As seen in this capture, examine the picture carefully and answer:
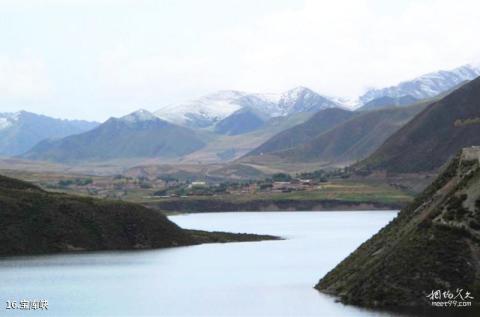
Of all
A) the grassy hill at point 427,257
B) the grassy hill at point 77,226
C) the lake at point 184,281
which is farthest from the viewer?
the grassy hill at point 77,226

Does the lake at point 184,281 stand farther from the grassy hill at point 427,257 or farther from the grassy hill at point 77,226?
the grassy hill at point 77,226

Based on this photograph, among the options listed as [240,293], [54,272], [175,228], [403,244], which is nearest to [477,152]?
[403,244]

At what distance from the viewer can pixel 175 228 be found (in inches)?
7741

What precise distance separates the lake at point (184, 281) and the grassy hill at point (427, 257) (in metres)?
2.94

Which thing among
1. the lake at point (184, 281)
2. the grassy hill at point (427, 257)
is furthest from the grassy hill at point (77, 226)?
the grassy hill at point (427, 257)

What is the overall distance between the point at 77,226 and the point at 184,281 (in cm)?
6475

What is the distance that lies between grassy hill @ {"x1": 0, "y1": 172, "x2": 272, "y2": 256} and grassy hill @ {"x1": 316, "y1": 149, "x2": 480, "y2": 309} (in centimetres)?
8406

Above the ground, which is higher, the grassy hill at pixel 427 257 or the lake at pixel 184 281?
the grassy hill at pixel 427 257

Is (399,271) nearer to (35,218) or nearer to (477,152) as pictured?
(477,152)

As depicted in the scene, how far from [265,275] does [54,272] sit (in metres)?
27.1

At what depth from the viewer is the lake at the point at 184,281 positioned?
9438cm

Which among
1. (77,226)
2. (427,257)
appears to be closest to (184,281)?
(427,257)

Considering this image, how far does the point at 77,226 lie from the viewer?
18238 cm

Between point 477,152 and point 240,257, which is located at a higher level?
point 477,152
